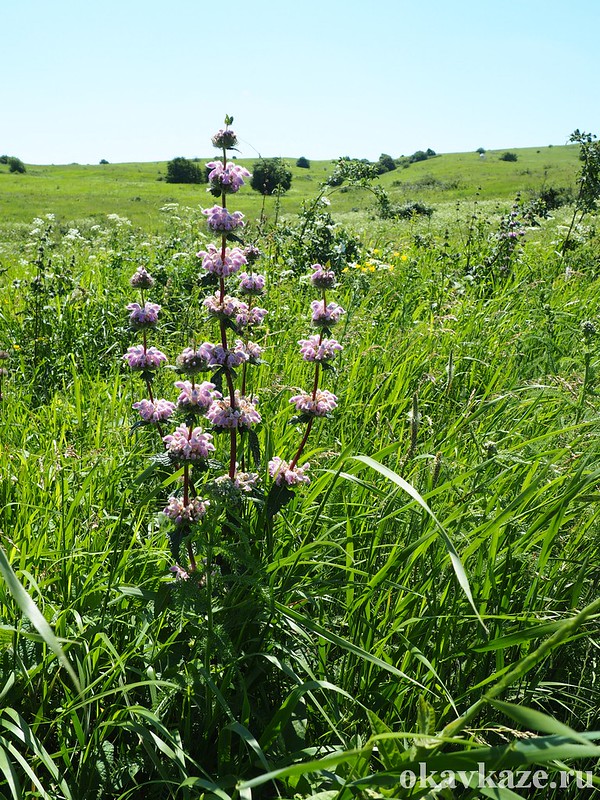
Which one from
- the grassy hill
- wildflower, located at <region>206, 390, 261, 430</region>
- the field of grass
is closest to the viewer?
the field of grass

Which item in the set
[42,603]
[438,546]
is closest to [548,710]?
[438,546]

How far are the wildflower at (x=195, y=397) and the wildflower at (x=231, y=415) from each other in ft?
0.13

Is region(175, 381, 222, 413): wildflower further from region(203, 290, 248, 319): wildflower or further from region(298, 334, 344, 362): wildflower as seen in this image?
region(298, 334, 344, 362): wildflower

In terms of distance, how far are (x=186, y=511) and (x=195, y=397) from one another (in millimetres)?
318

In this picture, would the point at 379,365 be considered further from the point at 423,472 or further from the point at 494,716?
the point at 494,716

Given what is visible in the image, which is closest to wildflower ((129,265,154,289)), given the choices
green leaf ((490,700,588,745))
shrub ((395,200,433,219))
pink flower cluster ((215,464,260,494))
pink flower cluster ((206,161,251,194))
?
pink flower cluster ((206,161,251,194))

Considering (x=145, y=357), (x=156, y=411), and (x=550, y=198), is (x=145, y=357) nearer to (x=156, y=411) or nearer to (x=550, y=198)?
(x=156, y=411)

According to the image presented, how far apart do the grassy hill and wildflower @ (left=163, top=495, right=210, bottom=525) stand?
84.4 ft

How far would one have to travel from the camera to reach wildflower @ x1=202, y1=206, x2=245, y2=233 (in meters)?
1.66

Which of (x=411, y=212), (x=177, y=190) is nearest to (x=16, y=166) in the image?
(x=177, y=190)

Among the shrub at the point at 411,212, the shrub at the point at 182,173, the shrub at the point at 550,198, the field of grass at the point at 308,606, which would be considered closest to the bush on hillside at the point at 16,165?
the shrub at the point at 182,173

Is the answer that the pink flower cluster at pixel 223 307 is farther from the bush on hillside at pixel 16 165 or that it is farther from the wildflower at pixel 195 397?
the bush on hillside at pixel 16 165

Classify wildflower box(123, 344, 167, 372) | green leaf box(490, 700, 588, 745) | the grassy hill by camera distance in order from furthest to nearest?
the grassy hill < wildflower box(123, 344, 167, 372) < green leaf box(490, 700, 588, 745)

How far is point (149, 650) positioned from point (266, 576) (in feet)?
1.18
